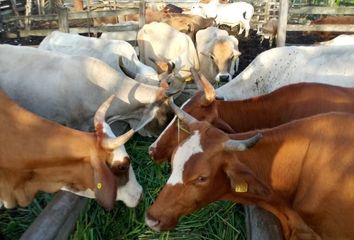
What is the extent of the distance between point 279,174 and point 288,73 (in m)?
2.48

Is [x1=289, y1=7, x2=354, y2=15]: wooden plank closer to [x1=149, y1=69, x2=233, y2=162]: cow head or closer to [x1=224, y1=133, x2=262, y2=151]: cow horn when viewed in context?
[x1=149, y1=69, x2=233, y2=162]: cow head

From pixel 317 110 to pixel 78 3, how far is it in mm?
16062

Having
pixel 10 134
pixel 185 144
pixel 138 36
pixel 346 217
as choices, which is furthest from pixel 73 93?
pixel 138 36

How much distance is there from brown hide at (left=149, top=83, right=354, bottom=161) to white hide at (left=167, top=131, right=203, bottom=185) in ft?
2.70

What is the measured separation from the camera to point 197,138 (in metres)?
3.41

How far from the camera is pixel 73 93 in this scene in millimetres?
5555

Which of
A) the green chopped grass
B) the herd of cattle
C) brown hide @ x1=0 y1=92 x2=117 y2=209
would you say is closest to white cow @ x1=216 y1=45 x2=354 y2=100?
the herd of cattle

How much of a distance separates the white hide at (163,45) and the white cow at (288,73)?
298 centimetres

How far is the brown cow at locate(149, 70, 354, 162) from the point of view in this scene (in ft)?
14.5

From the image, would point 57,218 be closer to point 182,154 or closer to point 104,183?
point 104,183

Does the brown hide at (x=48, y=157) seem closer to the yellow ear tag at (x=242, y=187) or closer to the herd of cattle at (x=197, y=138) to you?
the herd of cattle at (x=197, y=138)

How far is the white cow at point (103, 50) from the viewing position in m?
6.92

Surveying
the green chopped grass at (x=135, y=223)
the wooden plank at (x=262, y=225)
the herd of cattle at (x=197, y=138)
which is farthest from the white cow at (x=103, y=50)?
the wooden plank at (x=262, y=225)

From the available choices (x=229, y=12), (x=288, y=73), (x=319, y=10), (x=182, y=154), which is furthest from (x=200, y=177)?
(x=229, y=12)
